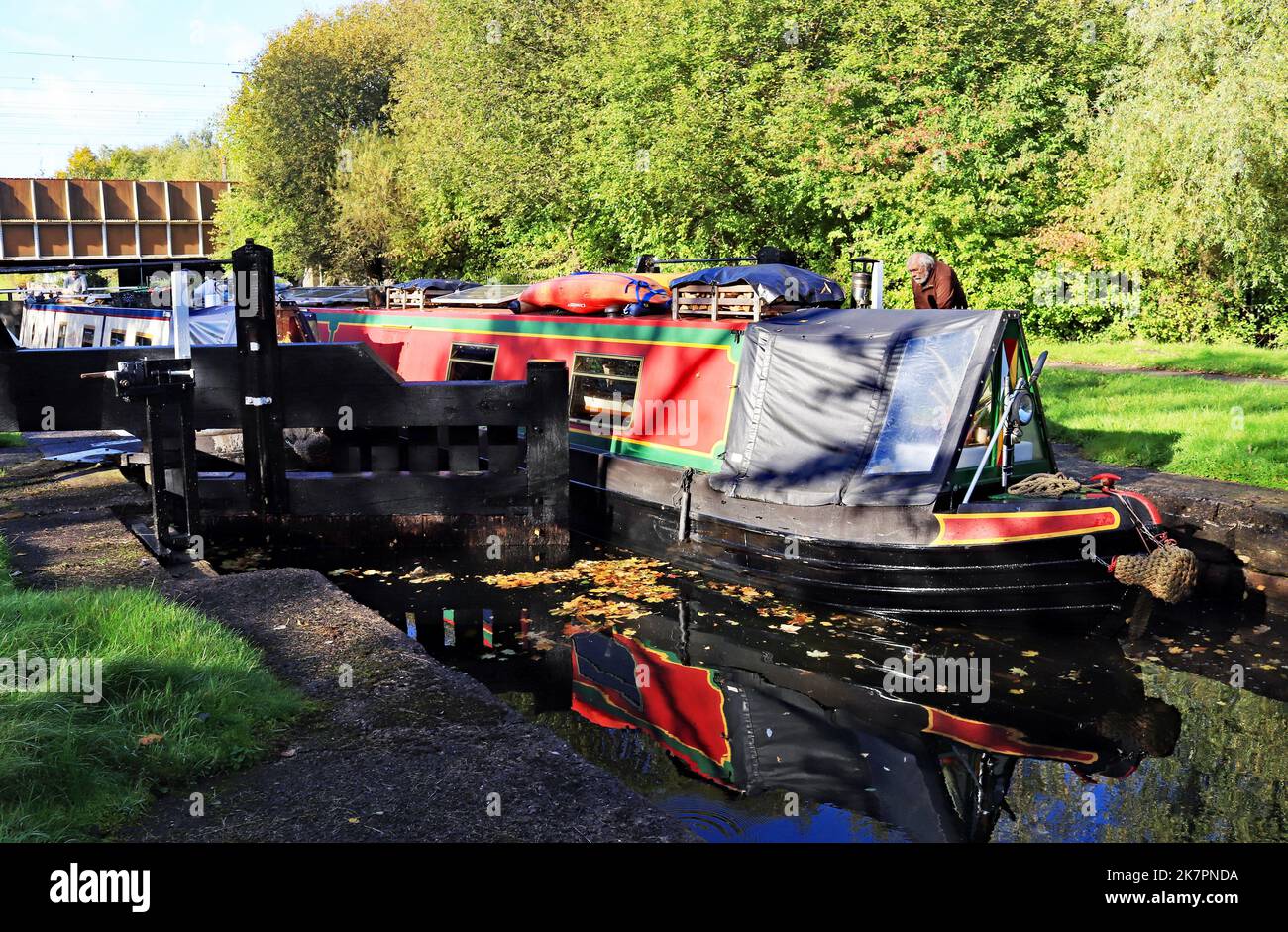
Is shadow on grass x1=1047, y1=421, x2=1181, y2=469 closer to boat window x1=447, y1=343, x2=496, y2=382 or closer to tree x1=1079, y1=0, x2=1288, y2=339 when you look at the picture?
boat window x1=447, y1=343, x2=496, y2=382

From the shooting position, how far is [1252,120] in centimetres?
1742

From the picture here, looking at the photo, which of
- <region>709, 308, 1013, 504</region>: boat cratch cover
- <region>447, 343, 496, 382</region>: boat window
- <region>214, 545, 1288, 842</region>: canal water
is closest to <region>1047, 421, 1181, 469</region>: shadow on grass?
<region>214, 545, 1288, 842</region>: canal water

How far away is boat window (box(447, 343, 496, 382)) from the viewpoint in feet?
38.1

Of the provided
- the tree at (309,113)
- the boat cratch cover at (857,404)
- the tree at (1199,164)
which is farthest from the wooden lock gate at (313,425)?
the tree at (309,113)

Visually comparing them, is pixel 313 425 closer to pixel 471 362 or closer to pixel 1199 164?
pixel 471 362

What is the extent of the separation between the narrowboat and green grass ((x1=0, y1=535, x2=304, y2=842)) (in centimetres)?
416

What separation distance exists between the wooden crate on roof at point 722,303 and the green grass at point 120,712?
5126 millimetres

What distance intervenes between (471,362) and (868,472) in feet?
18.4

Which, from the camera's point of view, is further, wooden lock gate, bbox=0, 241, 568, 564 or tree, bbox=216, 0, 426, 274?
tree, bbox=216, 0, 426, 274

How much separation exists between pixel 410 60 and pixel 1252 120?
28615 mm

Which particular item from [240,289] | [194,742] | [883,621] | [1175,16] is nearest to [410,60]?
[1175,16]

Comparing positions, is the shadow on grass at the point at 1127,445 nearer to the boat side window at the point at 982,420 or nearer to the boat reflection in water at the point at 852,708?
the boat side window at the point at 982,420

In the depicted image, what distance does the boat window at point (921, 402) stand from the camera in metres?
7.46

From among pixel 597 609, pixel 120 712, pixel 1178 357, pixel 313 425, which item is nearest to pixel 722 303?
pixel 597 609
